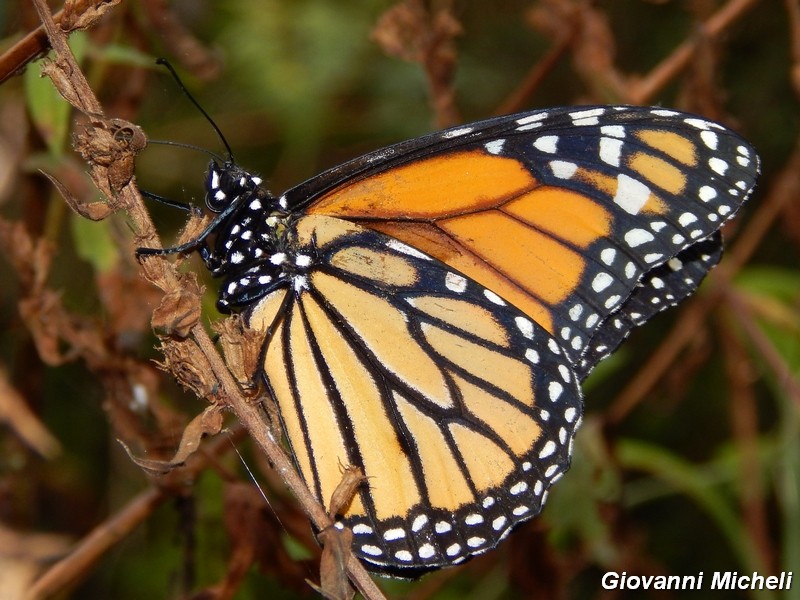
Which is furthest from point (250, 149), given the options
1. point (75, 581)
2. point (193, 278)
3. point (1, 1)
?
point (193, 278)

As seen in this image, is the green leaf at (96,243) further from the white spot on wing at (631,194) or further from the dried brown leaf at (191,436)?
the white spot on wing at (631,194)

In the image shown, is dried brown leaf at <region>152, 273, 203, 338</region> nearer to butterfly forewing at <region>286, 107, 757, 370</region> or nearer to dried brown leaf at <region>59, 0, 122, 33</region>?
dried brown leaf at <region>59, 0, 122, 33</region>

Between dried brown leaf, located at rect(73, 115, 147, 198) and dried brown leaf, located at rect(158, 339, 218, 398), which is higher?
dried brown leaf, located at rect(73, 115, 147, 198)

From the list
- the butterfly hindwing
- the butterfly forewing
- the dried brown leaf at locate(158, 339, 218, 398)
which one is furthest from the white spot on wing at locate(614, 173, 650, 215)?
the dried brown leaf at locate(158, 339, 218, 398)

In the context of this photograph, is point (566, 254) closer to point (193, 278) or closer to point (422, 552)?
point (422, 552)

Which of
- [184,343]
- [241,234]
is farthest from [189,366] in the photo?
[241,234]

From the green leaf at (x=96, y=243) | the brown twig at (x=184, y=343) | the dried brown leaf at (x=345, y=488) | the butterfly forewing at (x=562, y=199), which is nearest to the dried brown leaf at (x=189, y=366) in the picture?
the brown twig at (x=184, y=343)
